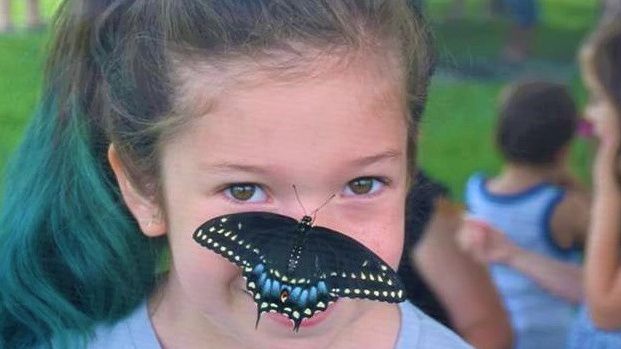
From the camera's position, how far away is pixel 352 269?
0.81 meters

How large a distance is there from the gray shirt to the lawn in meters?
0.18

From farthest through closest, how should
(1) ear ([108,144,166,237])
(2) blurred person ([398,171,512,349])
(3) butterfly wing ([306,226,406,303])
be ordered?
(2) blurred person ([398,171,512,349]), (1) ear ([108,144,166,237]), (3) butterfly wing ([306,226,406,303])

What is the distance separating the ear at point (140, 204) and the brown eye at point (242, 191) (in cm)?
10

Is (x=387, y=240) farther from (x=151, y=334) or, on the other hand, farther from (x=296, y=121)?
(x=151, y=334)

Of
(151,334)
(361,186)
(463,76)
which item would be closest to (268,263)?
(361,186)

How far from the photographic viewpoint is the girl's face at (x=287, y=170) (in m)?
0.85

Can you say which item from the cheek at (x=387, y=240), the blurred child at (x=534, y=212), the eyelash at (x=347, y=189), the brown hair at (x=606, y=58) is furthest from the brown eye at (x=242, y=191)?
the brown hair at (x=606, y=58)

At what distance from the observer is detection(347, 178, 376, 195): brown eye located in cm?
88

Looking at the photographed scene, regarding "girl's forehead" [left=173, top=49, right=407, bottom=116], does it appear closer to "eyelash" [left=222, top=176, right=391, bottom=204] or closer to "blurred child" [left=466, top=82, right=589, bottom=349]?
"eyelash" [left=222, top=176, right=391, bottom=204]

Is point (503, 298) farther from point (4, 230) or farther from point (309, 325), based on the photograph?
point (4, 230)

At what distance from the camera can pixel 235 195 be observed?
2.87ft

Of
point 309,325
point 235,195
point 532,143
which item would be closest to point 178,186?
point 235,195

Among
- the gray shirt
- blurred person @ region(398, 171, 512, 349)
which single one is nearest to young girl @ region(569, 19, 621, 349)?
blurred person @ region(398, 171, 512, 349)

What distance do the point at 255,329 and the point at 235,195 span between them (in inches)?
5.0
